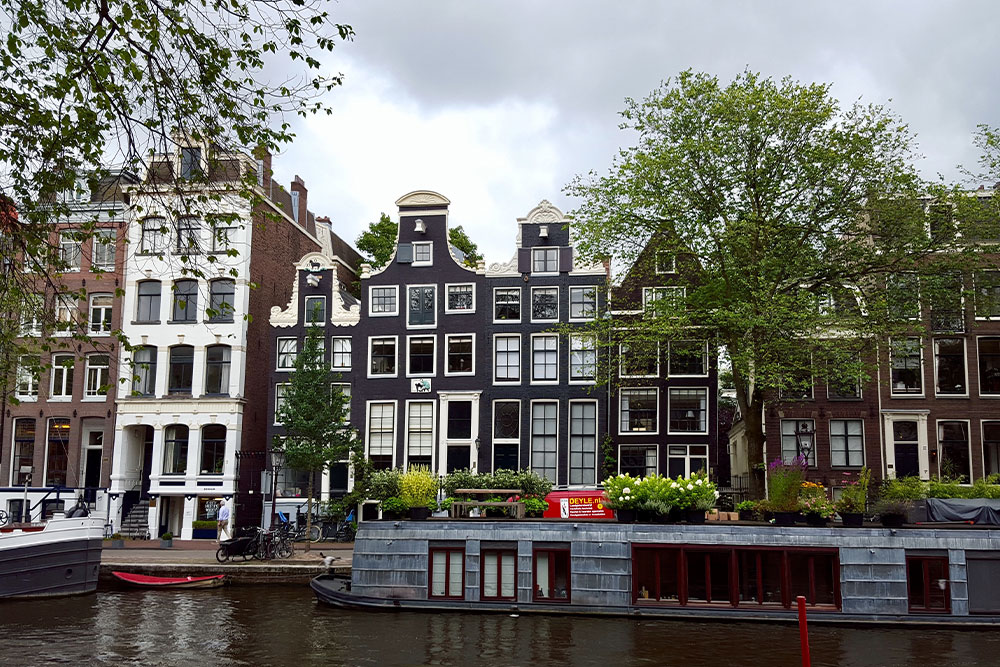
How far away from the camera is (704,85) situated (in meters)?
31.0

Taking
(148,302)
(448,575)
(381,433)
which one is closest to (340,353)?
(381,433)

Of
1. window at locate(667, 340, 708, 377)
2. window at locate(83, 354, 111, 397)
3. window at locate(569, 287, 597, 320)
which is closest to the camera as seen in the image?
window at locate(667, 340, 708, 377)

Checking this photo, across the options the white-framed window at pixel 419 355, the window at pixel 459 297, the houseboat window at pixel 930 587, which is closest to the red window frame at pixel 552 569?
the houseboat window at pixel 930 587

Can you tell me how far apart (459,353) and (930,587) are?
924 inches

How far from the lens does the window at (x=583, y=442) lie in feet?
129

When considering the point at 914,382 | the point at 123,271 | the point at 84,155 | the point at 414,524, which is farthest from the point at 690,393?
the point at 84,155

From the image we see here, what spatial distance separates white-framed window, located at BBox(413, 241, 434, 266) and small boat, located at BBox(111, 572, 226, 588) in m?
17.1

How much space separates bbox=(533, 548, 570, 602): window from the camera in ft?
74.1

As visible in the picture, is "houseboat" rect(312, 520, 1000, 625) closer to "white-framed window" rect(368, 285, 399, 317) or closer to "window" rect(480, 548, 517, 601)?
"window" rect(480, 548, 517, 601)

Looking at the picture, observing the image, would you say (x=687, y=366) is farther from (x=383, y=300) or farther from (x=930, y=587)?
(x=930, y=587)

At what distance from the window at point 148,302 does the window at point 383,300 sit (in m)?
10.6

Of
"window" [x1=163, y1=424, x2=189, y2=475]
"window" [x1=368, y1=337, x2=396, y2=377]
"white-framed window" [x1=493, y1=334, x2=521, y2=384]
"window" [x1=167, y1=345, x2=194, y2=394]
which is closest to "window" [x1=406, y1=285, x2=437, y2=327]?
"window" [x1=368, y1=337, x2=396, y2=377]

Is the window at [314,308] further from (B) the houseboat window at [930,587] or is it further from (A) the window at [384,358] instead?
(B) the houseboat window at [930,587]

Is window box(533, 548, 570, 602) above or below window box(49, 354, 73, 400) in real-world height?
below
